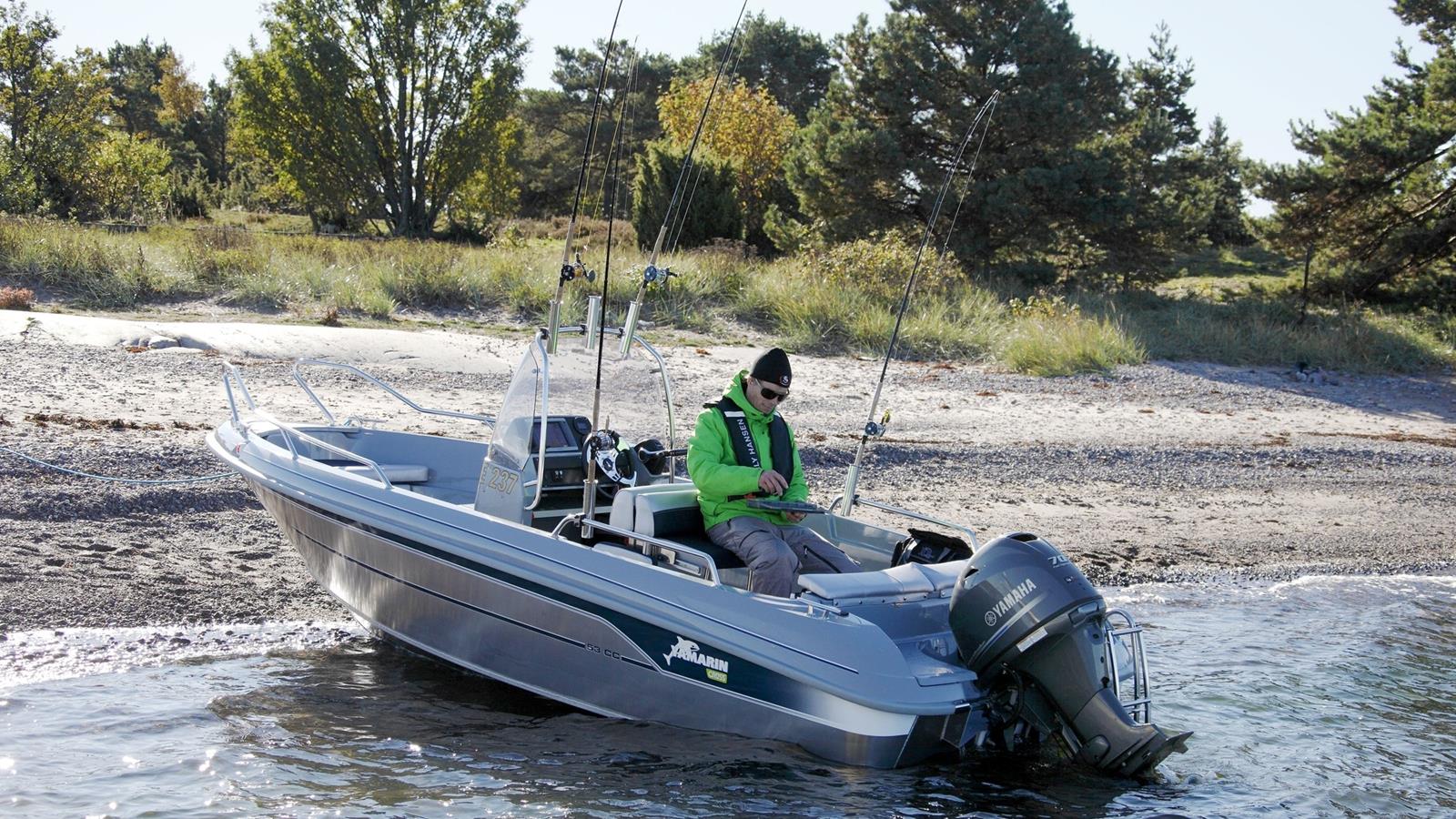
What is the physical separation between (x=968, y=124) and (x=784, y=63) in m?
22.1

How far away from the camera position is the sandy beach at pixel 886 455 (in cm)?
708

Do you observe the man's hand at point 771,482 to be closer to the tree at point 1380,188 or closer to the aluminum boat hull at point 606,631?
the aluminum boat hull at point 606,631

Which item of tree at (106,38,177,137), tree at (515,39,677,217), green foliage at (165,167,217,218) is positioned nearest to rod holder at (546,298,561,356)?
green foliage at (165,167,217,218)

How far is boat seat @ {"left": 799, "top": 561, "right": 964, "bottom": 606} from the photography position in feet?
16.5

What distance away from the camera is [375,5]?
27.7 metres

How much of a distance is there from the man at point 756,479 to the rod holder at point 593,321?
26.3 inches

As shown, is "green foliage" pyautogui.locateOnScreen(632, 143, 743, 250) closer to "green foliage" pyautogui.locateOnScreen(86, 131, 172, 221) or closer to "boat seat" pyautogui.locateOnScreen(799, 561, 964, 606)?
"green foliage" pyautogui.locateOnScreen(86, 131, 172, 221)

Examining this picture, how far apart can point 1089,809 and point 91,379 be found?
8.75 m

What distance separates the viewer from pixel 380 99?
28.3 metres

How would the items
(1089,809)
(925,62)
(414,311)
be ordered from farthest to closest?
(925,62) → (414,311) → (1089,809)

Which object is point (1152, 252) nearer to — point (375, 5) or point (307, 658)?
point (375, 5)

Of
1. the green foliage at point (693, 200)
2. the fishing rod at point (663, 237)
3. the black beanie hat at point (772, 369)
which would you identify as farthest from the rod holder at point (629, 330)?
the green foliage at point (693, 200)

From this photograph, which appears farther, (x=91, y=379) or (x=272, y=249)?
(x=272, y=249)

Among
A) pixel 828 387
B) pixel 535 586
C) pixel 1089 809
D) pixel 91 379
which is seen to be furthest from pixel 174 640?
pixel 828 387
